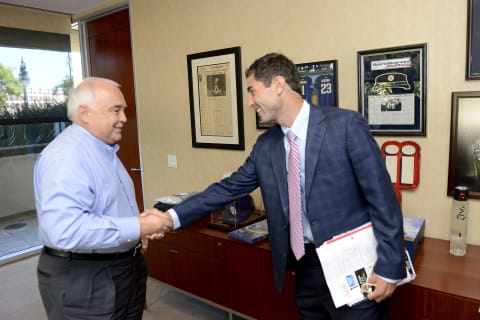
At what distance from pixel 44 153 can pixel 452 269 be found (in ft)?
6.26

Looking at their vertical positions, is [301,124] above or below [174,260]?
above

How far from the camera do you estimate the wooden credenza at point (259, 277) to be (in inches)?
63.4

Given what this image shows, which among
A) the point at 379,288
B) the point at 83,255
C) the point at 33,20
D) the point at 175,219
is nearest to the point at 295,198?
the point at 379,288

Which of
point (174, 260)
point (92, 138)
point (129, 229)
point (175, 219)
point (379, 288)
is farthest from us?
point (174, 260)

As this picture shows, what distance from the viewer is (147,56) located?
134 inches

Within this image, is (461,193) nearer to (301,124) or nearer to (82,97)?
(301,124)

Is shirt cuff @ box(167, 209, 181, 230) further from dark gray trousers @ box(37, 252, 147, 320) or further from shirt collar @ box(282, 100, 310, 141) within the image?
shirt collar @ box(282, 100, 310, 141)

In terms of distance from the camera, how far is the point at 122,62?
3777 millimetres

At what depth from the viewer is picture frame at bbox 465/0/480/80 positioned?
1800 millimetres

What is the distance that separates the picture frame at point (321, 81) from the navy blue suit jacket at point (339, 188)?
0.83 m

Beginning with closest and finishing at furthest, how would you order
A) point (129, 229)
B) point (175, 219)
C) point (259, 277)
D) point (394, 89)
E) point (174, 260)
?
point (129, 229) < point (175, 219) < point (394, 89) < point (259, 277) < point (174, 260)

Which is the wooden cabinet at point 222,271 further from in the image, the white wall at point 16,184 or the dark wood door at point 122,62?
the white wall at point 16,184

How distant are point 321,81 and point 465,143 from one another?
0.88 metres

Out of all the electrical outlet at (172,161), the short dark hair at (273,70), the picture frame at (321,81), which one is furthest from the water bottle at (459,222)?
the electrical outlet at (172,161)
